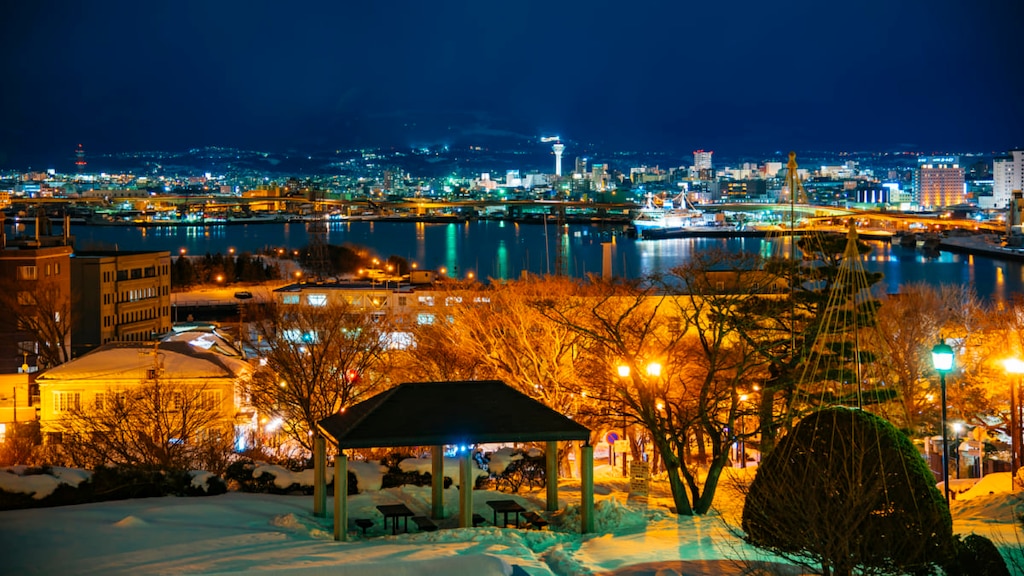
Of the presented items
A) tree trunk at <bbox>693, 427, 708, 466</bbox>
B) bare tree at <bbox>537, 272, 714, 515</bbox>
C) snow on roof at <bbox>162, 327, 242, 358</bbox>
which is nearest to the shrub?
bare tree at <bbox>537, 272, 714, 515</bbox>

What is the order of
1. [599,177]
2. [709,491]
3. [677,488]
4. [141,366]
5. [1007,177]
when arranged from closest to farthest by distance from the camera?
1. [677,488]
2. [709,491]
3. [141,366]
4. [1007,177]
5. [599,177]

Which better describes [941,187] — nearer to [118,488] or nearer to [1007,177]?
[1007,177]

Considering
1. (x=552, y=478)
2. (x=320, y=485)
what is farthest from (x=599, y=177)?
(x=320, y=485)

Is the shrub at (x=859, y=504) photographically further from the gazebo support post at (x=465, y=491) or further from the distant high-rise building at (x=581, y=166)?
the distant high-rise building at (x=581, y=166)

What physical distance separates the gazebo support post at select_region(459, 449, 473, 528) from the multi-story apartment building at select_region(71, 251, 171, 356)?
1515 centimetres

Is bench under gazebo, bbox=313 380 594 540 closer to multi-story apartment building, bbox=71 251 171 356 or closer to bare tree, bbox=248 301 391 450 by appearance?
bare tree, bbox=248 301 391 450

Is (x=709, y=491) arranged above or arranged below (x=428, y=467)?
below

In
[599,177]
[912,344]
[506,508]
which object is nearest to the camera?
[506,508]

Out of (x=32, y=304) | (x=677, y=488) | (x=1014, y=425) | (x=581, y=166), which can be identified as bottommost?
(x=677, y=488)

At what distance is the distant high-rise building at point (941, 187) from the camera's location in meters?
108

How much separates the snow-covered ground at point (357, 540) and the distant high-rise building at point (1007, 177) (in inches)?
3759

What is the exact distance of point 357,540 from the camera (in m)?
5.38

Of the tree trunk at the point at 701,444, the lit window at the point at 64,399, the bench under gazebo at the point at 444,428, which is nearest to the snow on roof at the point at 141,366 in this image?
the lit window at the point at 64,399

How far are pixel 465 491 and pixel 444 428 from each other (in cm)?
34
